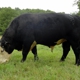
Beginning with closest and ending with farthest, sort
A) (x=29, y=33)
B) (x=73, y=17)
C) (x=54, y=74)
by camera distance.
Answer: (x=54, y=74) < (x=29, y=33) < (x=73, y=17)

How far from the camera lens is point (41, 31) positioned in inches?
343

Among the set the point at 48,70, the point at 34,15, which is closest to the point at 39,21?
the point at 34,15

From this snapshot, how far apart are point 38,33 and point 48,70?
80.3 inches

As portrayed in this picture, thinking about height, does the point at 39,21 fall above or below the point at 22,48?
above

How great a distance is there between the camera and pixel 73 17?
9148 millimetres

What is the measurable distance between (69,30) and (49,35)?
85cm

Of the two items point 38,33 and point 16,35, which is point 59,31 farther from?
point 16,35

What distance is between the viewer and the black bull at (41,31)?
8.60 meters

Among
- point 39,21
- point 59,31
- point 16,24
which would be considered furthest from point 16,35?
point 59,31

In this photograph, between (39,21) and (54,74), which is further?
(39,21)

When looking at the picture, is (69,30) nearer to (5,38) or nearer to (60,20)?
(60,20)

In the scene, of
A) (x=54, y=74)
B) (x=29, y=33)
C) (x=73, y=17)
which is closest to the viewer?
(x=54, y=74)

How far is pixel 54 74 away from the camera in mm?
6688

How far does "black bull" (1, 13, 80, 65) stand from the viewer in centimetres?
860
